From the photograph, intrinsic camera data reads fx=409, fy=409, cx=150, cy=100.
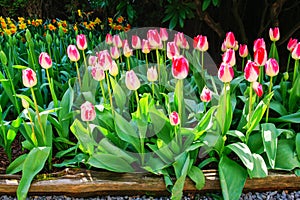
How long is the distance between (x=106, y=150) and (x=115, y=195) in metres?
0.21

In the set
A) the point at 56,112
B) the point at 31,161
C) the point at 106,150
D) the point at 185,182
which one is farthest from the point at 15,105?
the point at 185,182

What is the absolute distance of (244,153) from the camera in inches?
67.1

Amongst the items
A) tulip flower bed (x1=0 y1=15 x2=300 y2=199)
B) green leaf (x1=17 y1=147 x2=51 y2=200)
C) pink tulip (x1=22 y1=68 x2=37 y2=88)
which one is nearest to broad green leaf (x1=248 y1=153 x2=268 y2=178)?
tulip flower bed (x1=0 y1=15 x2=300 y2=199)

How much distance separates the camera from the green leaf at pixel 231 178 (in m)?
1.71

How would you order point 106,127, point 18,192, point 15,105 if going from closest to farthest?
point 18,192
point 106,127
point 15,105

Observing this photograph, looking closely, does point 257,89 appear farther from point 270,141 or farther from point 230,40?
point 230,40

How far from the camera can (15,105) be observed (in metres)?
2.20

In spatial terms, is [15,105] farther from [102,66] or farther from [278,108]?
[278,108]

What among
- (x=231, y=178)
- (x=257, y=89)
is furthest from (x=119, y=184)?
(x=257, y=89)

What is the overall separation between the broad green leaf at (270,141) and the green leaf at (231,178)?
13 centimetres

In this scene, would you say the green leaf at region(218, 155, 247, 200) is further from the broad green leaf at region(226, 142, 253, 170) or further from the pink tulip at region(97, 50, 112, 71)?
the pink tulip at region(97, 50, 112, 71)

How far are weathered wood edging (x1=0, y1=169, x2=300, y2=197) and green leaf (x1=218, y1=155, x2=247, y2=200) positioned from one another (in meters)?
0.05

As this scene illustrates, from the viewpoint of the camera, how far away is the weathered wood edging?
179 cm

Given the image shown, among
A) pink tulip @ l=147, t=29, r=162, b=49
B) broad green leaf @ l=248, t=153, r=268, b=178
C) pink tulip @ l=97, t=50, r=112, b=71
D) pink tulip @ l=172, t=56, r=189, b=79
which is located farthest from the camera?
pink tulip @ l=147, t=29, r=162, b=49
